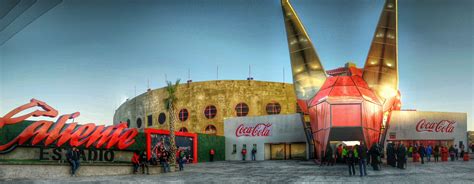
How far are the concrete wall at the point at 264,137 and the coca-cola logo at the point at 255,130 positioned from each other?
24 centimetres

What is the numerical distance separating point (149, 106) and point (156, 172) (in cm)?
3573

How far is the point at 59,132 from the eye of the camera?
2458 centimetres

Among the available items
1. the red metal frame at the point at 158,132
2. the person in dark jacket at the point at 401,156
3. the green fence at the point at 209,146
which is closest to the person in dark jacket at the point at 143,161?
the red metal frame at the point at 158,132

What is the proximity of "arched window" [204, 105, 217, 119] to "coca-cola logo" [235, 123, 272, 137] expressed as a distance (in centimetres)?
1098

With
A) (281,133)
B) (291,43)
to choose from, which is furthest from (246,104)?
(291,43)

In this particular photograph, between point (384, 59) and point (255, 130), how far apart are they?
16.2 metres

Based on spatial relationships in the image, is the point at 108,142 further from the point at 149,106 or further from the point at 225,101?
the point at 149,106

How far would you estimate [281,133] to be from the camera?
41.9m

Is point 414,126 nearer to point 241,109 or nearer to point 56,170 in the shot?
point 241,109

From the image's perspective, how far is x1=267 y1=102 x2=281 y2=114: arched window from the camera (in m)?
55.0

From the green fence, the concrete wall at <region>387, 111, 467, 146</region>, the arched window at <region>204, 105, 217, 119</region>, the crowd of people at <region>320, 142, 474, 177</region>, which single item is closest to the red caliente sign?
the green fence

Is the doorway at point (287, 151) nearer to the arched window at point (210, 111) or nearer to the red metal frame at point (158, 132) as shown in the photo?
the red metal frame at point (158, 132)

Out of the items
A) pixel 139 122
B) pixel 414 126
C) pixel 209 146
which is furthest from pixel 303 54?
pixel 139 122

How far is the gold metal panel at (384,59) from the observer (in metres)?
29.7
